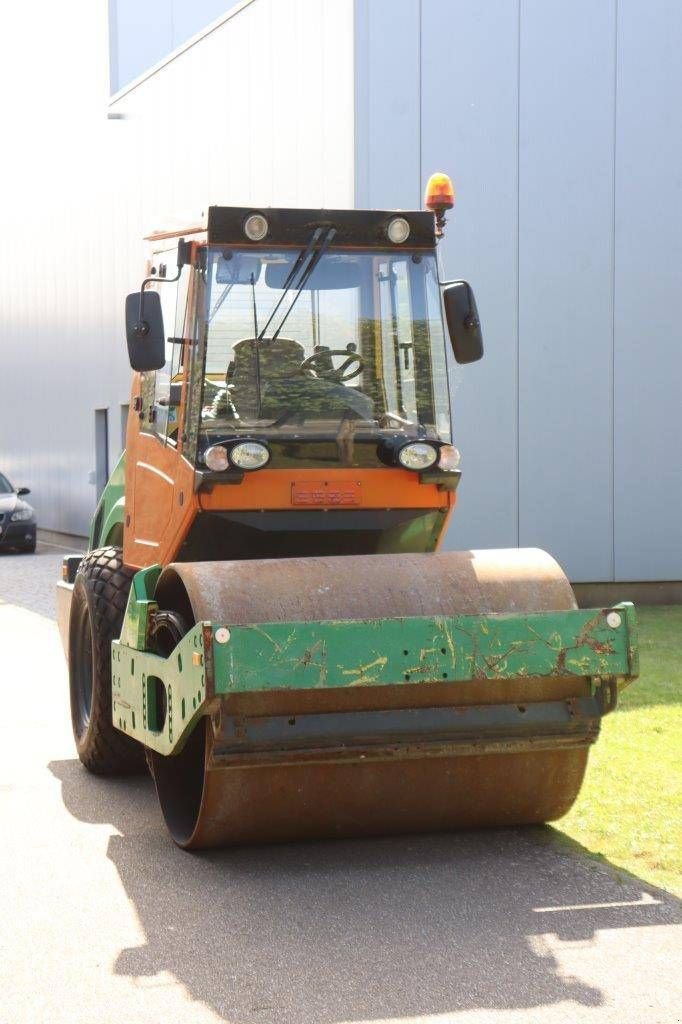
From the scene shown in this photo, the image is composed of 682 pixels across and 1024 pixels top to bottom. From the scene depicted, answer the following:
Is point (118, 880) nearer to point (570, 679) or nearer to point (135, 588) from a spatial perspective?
point (135, 588)

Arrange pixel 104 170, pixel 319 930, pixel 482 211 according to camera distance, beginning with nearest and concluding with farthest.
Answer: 1. pixel 319 930
2. pixel 482 211
3. pixel 104 170

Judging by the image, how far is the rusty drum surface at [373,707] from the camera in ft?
20.9

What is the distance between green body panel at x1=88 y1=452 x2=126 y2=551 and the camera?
9.24 m

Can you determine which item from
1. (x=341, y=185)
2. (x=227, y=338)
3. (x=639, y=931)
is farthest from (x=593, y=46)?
(x=639, y=931)

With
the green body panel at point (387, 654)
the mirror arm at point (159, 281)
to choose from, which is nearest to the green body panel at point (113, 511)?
the mirror arm at point (159, 281)

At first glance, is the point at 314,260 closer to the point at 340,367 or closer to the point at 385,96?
the point at 340,367

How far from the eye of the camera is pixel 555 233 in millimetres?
16484

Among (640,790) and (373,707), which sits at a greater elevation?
(373,707)

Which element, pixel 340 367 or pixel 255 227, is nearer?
pixel 255 227

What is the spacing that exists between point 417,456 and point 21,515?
20016 millimetres

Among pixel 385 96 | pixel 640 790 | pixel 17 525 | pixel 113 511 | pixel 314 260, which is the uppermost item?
pixel 385 96

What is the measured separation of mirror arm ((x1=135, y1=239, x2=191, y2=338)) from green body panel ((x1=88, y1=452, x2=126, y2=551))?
1727mm

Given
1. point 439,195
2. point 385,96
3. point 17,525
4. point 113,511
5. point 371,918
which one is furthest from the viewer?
point 17,525

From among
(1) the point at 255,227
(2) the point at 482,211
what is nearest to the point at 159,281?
(1) the point at 255,227
